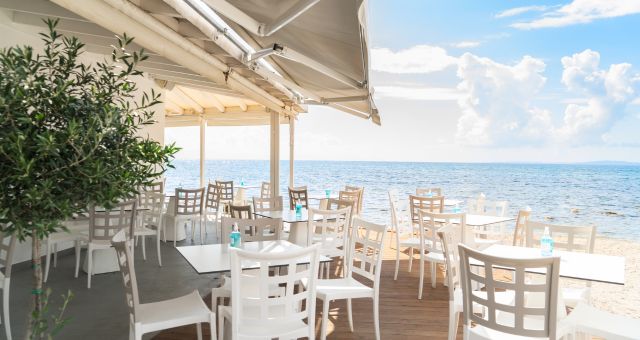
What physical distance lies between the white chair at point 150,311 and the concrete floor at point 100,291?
878mm

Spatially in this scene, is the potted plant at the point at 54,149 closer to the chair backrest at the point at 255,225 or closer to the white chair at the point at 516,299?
the chair backrest at the point at 255,225

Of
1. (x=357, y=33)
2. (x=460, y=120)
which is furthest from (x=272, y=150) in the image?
(x=460, y=120)

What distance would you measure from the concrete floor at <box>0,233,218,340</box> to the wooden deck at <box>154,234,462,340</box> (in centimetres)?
54

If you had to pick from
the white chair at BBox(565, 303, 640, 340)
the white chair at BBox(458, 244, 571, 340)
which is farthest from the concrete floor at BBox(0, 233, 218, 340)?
the white chair at BBox(565, 303, 640, 340)

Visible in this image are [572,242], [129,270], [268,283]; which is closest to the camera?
[268,283]

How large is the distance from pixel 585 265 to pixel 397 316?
177cm

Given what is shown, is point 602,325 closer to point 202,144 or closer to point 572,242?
point 572,242

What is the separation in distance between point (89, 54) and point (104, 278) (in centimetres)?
407

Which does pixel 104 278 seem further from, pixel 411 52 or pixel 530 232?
pixel 411 52

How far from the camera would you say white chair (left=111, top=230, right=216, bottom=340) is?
2506mm

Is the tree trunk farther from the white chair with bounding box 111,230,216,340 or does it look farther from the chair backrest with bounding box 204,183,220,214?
the chair backrest with bounding box 204,183,220,214

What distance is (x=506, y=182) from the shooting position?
1133 inches

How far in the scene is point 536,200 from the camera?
25141 mm

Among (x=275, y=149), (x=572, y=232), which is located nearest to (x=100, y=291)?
(x=572, y=232)
